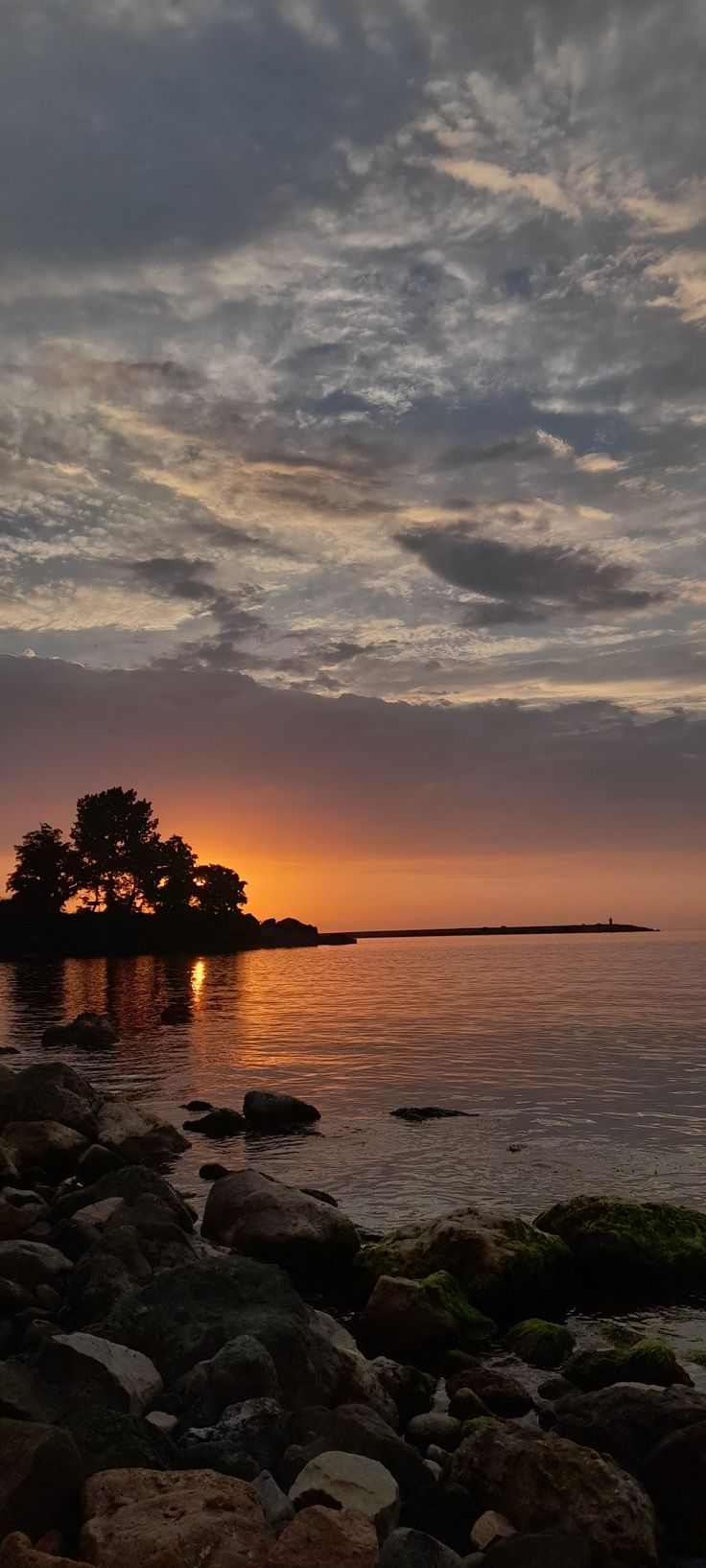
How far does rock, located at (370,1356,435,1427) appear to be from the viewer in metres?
10.2

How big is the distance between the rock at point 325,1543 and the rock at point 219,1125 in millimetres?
19711

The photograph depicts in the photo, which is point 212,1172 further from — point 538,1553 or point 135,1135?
point 538,1553

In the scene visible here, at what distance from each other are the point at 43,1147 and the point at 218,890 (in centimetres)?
13672

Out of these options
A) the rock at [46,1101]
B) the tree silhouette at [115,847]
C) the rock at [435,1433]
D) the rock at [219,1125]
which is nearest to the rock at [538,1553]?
the rock at [435,1433]

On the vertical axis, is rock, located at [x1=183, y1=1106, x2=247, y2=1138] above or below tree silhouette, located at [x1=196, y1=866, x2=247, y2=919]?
below

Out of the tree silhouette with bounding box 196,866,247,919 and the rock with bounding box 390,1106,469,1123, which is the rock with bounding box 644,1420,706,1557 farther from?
the tree silhouette with bounding box 196,866,247,919

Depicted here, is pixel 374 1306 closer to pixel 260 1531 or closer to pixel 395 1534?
pixel 395 1534

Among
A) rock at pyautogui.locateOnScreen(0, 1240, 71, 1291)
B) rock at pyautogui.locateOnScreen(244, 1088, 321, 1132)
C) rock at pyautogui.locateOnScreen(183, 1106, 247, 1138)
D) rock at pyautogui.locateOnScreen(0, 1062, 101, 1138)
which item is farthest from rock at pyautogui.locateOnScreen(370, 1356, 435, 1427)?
rock at pyautogui.locateOnScreen(244, 1088, 321, 1132)

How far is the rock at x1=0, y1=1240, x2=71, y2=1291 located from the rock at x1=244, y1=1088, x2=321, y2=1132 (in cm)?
1474

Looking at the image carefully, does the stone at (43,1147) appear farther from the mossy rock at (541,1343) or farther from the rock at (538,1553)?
the rock at (538,1553)

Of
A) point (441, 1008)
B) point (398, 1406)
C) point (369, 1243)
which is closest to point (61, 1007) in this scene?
point (441, 1008)

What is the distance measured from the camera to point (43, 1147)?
1956 cm

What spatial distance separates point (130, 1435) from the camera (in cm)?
732

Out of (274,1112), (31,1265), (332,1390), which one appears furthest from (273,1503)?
(274,1112)
